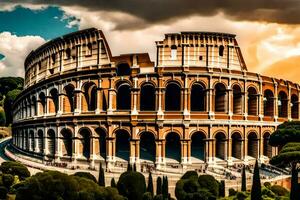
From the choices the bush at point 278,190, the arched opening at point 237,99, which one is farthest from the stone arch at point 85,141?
the bush at point 278,190

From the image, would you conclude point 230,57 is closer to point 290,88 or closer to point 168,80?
point 168,80

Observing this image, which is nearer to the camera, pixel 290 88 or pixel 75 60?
pixel 75 60

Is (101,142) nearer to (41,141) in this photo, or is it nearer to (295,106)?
(41,141)

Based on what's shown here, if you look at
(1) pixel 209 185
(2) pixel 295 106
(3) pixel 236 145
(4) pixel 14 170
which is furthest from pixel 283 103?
(4) pixel 14 170

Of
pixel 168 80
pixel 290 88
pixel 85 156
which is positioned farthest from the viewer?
pixel 290 88

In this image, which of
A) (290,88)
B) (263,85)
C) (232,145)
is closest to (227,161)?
(232,145)

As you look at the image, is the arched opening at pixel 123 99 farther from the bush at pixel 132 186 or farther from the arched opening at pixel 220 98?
the bush at pixel 132 186
